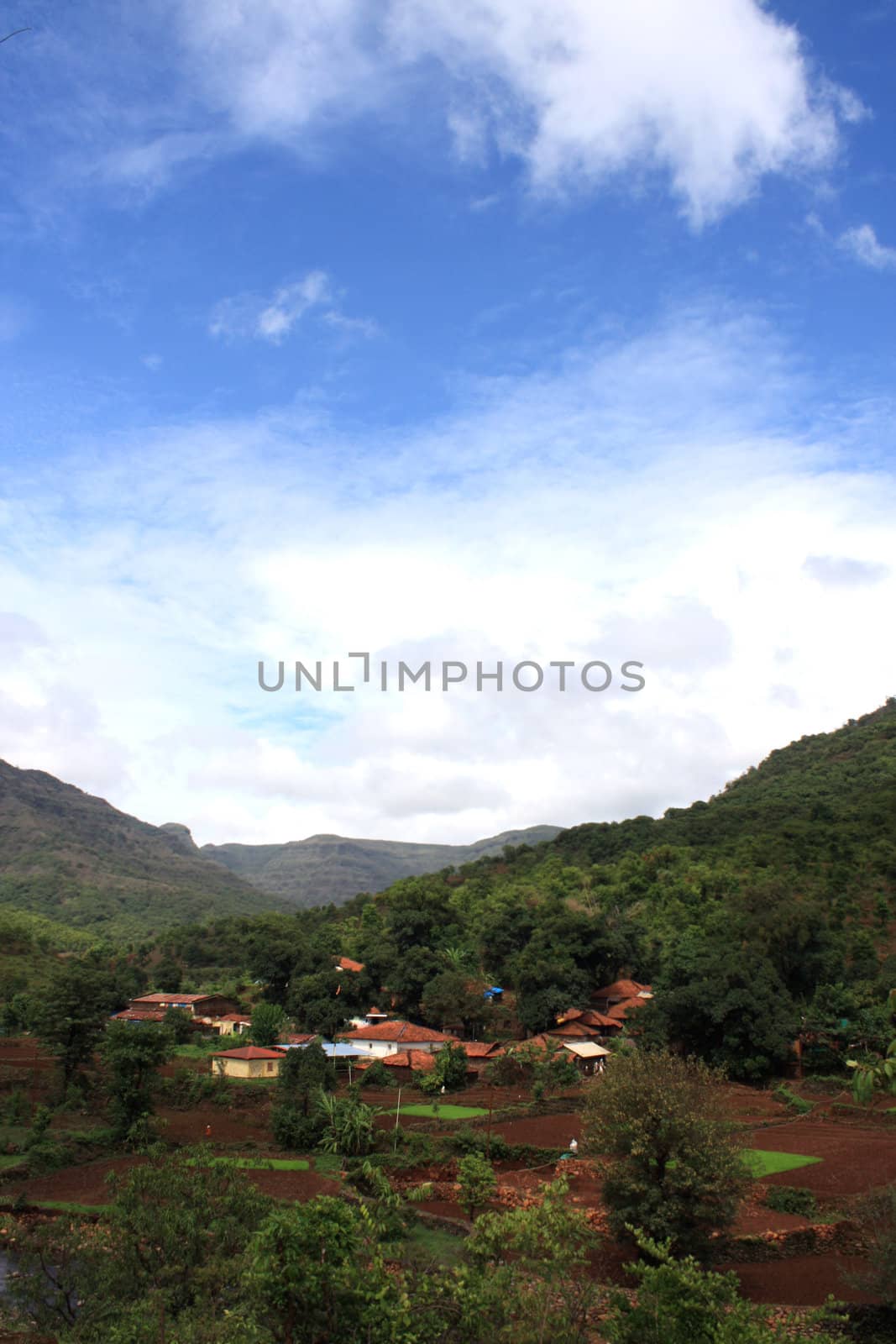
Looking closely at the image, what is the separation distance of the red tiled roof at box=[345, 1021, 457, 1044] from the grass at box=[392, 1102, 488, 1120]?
6981mm

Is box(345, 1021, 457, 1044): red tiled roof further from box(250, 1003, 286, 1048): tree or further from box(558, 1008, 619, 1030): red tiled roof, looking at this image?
box(558, 1008, 619, 1030): red tiled roof

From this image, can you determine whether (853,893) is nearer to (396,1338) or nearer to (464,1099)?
(464,1099)

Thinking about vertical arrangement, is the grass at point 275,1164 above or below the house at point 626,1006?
below

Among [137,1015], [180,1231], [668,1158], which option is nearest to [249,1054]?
[137,1015]

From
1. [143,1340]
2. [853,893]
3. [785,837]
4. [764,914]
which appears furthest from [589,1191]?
[785,837]

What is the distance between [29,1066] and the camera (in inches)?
1416

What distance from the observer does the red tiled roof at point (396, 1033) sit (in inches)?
1640

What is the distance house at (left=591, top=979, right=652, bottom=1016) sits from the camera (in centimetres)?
4897

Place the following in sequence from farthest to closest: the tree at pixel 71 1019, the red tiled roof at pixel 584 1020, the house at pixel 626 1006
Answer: the house at pixel 626 1006 < the red tiled roof at pixel 584 1020 < the tree at pixel 71 1019

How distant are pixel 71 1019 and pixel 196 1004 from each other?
1969cm

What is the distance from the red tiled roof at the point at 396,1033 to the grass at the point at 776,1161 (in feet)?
57.1

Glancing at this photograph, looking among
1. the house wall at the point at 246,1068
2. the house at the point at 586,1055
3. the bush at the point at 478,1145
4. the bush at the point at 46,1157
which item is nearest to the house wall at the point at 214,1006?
the house wall at the point at 246,1068

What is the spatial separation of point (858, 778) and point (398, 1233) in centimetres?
7115

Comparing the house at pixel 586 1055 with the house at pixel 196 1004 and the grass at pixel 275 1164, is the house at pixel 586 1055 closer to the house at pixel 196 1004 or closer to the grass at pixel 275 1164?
the grass at pixel 275 1164
